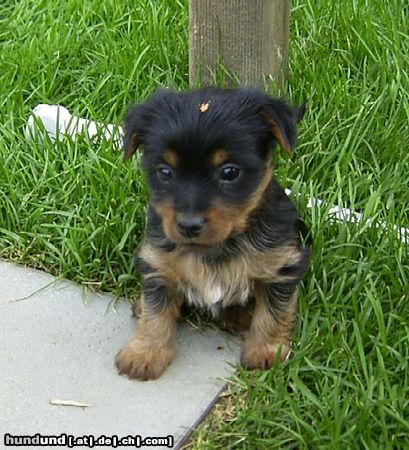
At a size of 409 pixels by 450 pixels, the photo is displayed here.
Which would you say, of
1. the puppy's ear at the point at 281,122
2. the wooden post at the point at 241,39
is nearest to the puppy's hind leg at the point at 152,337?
the puppy's ear at the point at 281,122

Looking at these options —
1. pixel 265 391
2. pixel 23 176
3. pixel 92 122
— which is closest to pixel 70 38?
pixel 92 122

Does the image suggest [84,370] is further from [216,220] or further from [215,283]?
[216,220]

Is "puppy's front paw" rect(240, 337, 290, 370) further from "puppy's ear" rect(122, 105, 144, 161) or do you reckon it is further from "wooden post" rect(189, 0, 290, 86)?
"wooden post" rect(189, 0, 290, 86)

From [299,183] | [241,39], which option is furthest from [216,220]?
[241,39]

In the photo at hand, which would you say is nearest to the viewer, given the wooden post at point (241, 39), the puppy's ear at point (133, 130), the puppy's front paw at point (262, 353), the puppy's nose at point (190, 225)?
the puppy's nose at point (190, 225)

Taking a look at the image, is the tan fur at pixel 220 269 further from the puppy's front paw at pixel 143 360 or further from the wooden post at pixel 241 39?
the wooden post at pixel 241 39

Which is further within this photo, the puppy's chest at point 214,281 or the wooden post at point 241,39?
the wooden post at point 241,39

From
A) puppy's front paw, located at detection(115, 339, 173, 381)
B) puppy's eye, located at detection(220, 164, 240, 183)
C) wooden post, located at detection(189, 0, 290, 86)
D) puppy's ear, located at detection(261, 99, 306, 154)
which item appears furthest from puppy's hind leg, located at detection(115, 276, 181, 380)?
wooden post, located at detection(189, 0, 290, 86)
